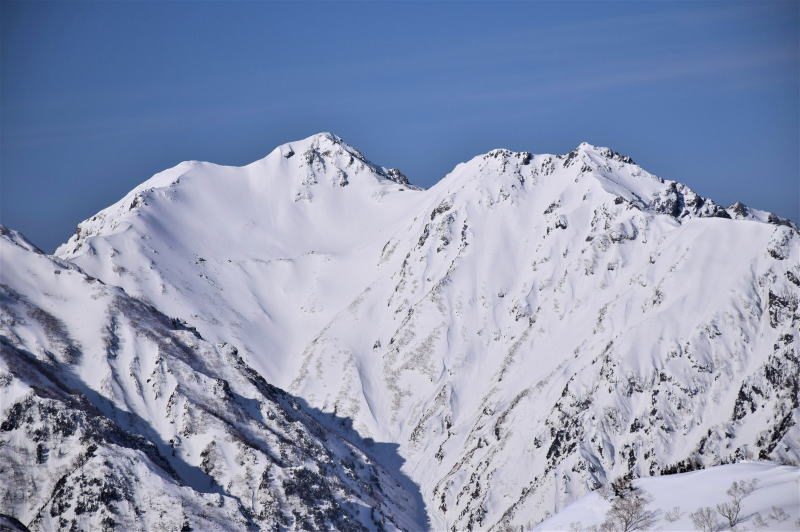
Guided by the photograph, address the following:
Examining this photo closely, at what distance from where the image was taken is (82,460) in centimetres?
17925

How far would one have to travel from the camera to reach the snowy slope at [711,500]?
92875mm

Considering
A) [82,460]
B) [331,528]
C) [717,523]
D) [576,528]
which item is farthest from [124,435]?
[717,523]

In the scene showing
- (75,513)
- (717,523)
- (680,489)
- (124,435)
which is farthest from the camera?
(124,435)

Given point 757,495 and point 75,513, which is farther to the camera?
point 75,513

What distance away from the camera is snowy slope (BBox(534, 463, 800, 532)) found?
92.9m

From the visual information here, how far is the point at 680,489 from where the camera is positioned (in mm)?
105125

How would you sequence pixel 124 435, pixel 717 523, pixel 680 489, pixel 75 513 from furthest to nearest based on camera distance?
pixel 124 435 < pixel 75 513 < pixel 680 489 < pixel 717 523

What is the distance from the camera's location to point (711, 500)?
325 ft

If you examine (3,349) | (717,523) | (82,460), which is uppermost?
(3,349)

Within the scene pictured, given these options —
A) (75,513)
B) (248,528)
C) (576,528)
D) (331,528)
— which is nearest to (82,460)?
(75,513)

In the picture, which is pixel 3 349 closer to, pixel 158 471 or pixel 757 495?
pixel 158 471

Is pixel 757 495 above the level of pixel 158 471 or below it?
below

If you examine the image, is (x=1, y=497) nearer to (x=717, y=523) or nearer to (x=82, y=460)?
(x=82, y=460)

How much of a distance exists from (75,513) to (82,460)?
11.2m
